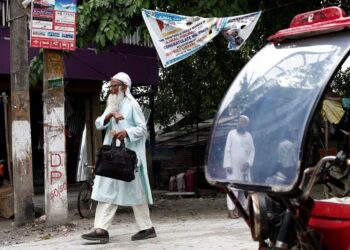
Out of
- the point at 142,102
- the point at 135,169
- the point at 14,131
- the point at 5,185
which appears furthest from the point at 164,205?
the point at 142,102

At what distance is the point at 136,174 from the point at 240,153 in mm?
3364

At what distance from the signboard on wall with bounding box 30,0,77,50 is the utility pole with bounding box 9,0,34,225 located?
541 mm

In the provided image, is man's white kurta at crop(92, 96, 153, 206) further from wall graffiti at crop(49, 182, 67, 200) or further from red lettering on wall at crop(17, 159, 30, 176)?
red lettering on wall at crop(17, 159, 30, 176)

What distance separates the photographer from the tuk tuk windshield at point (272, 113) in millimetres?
2900

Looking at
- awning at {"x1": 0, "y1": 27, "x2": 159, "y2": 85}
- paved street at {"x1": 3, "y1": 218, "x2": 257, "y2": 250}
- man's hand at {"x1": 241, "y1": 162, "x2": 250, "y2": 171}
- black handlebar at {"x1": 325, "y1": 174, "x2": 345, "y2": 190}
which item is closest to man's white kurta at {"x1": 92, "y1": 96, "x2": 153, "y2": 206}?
paved street at {"x1": 3, "y1": 218, "x2": 257, "y2": 250}

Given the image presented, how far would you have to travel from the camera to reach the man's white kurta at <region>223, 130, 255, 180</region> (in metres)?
3.11

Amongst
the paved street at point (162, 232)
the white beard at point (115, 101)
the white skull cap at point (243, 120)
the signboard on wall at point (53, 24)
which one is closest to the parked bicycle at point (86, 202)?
the paved street at point (162, 232)

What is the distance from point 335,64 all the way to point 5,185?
7911 mm

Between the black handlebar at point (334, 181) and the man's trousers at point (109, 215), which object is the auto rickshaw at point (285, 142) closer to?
the black handlebar at point (334, 181)

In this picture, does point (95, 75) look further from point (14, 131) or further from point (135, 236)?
point (135, 236)

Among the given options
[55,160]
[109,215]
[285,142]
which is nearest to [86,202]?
[55,160]

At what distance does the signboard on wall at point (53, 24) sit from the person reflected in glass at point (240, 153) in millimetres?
4857

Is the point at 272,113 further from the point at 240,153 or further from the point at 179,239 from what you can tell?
the point at 179,239

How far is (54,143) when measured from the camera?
793 centimetres
